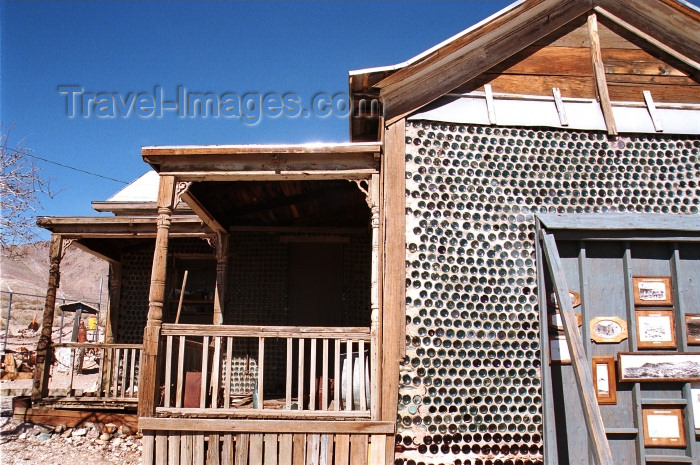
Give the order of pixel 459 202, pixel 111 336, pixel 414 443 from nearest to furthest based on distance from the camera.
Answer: pixel 414 443, pixel 459 202, pixel 111 336

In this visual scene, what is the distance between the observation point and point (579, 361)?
566 centimetres

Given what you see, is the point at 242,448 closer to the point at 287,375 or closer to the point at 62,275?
the point at 287,375

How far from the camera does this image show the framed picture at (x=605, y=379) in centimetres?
621

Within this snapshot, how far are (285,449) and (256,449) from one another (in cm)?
31

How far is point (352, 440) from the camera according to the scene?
6223 millimetres

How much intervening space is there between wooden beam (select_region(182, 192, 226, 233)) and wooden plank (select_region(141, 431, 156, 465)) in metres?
3.16

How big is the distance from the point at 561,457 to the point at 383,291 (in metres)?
2.54

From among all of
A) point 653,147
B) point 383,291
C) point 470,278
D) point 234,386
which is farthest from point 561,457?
point 234,386

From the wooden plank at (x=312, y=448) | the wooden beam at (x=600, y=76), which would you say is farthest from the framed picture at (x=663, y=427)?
the wooden plank at (x=312, y=448)

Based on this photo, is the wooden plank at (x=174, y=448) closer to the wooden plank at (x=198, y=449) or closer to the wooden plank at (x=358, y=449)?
the wooden plank at (x=198, y=449)

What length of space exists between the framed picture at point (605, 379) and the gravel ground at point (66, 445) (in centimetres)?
619

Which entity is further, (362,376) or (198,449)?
(362,376)

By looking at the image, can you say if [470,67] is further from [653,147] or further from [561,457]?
[561,457]

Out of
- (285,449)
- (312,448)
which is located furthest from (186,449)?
(312,448)
